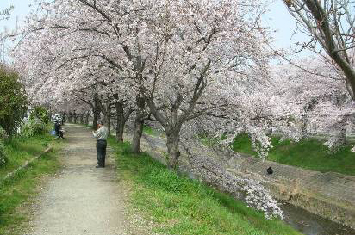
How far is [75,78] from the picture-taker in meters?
18.3

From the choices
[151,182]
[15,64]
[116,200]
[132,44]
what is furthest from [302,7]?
[15,64]

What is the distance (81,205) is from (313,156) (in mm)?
27140

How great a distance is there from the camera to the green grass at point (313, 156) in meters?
31.3

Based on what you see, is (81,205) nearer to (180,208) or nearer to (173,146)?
(180,208)

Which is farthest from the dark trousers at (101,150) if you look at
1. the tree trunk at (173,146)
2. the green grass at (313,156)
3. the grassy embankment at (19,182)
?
the green grass at (313,156)

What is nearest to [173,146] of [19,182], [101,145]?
[101,145]

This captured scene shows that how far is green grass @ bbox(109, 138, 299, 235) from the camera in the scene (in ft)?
36.4

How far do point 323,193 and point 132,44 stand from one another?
1792cm

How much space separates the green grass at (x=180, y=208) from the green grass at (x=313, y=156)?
584 inches

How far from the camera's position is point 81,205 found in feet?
41.1

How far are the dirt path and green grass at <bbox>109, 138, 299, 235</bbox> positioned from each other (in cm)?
78

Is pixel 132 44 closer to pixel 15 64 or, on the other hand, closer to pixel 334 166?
pixel 15 64

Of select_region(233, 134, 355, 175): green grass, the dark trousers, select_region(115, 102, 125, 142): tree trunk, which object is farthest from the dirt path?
select_region(233, 134, 355, 175): green grass

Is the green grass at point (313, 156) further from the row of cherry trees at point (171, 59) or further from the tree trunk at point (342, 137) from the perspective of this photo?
the row of cherry trees at point (171, 59)
